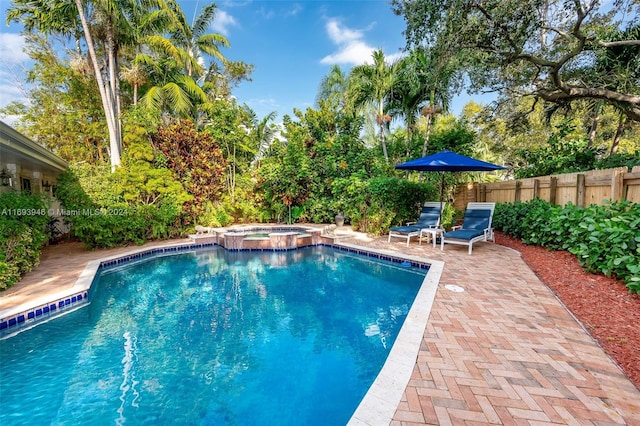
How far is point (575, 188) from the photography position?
22.6 ft

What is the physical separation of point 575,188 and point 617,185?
1.42 meters

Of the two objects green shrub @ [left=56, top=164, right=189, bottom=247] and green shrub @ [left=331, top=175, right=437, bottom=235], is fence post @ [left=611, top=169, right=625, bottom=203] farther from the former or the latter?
green shrub @ [left=56, top=164, right=189, bottom=247]

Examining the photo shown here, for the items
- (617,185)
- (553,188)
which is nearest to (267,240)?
(553,188)

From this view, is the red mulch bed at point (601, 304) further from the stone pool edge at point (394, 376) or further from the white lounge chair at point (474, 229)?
the stone pool edge at point (394, 376)

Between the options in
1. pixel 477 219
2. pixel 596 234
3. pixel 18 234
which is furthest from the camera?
pixel 477 219

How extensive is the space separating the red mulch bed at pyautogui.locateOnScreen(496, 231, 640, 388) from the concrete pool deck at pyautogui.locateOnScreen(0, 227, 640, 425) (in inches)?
4.9

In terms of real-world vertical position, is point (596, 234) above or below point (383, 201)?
below

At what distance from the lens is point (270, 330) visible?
4.32 meters

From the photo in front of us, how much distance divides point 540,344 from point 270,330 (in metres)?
3.44

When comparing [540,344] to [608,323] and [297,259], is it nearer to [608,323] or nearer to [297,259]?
[608,323]

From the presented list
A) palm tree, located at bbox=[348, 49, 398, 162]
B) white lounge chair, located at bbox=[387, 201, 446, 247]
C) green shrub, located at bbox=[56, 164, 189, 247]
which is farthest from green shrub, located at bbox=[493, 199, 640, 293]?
green shrub, located at bbox=[56, 164, 189, 247]

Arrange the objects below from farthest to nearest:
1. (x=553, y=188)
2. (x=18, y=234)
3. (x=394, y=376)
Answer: (x=553, y=188) → (x=18, y=234) → (x=394, y=376)

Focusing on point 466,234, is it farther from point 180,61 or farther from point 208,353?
point 180,61

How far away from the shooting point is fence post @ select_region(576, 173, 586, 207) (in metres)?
6.55
